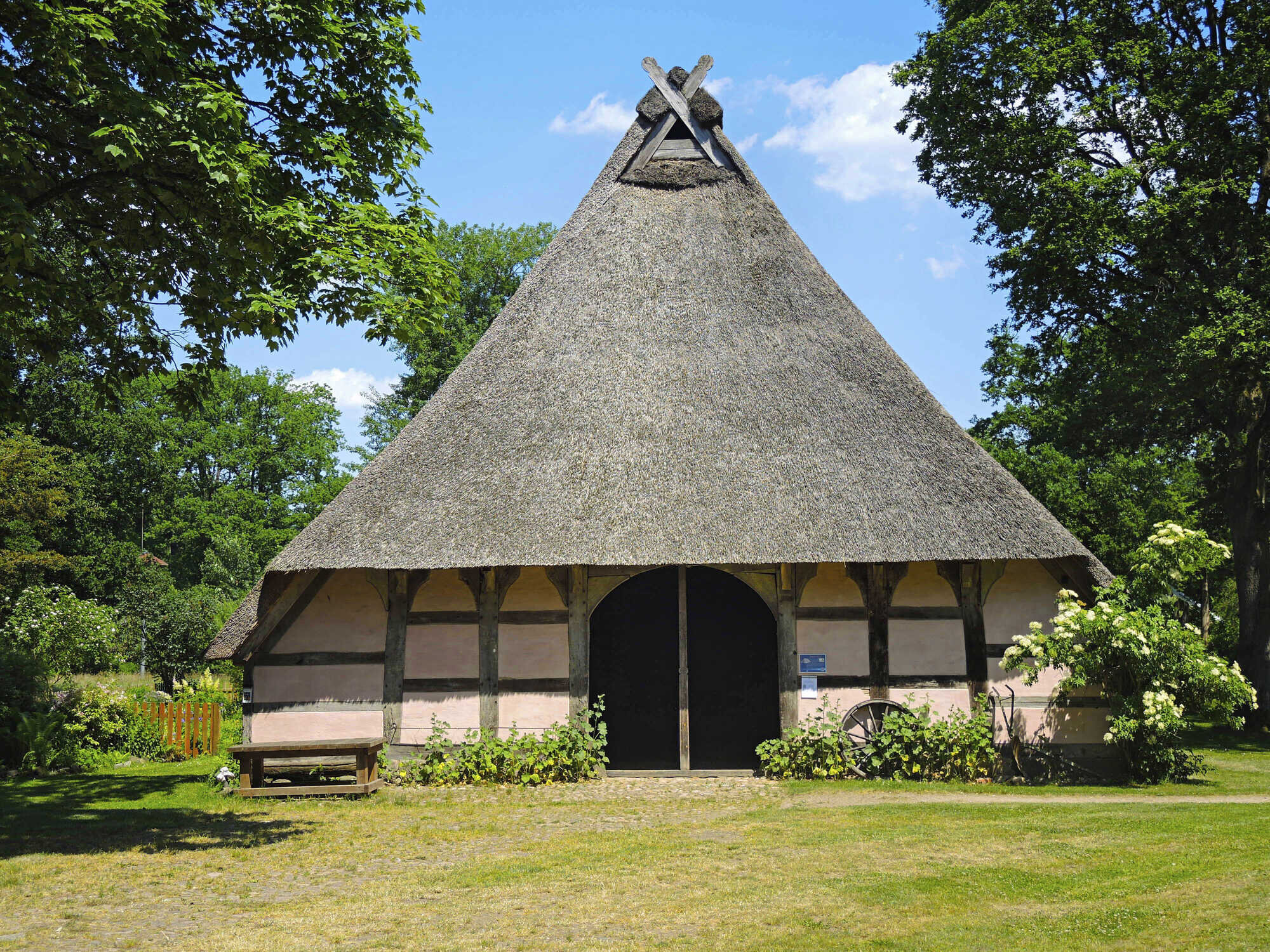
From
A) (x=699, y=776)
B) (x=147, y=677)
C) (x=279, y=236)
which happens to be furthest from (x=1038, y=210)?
(x=147, y=677)

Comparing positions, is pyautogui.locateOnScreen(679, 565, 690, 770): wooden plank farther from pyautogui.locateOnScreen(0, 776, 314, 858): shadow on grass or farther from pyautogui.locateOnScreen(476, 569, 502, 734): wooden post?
pyautogui.locateOnScreen(0, 776, 314, 858): shadow on grass

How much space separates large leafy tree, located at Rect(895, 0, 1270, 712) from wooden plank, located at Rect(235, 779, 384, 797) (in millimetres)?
13345

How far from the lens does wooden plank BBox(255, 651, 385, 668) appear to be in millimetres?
12914

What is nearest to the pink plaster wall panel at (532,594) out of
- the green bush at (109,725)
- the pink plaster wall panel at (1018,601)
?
the pink plaster wall panel at (1018,601)

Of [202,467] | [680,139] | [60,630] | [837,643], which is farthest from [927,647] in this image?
[202,467]

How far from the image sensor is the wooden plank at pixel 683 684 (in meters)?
12.8

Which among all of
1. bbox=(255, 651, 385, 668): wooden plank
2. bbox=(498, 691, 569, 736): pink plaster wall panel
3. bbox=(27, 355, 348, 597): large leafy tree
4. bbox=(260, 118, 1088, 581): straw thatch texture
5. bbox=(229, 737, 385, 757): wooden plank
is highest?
bbox=(27, 355, 348, 597): large leafy tree

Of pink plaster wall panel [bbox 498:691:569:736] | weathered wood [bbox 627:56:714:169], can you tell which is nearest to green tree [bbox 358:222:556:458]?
weathered wood [bbox 627:56:714:169]

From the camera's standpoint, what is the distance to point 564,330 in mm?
14516

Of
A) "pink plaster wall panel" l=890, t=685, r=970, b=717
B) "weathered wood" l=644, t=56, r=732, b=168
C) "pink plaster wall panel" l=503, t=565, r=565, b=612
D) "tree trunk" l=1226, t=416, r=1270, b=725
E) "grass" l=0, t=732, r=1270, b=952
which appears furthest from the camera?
"tree trunk" l=1226, t=416, r=1270, b=725

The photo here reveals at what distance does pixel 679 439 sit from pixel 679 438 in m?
0.02

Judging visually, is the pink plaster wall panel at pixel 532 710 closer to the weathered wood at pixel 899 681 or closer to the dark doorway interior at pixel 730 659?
the dark doorway interior at pixel 730 659

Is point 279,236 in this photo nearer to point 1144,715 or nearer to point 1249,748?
point 1144,715

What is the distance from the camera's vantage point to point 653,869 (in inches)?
294
